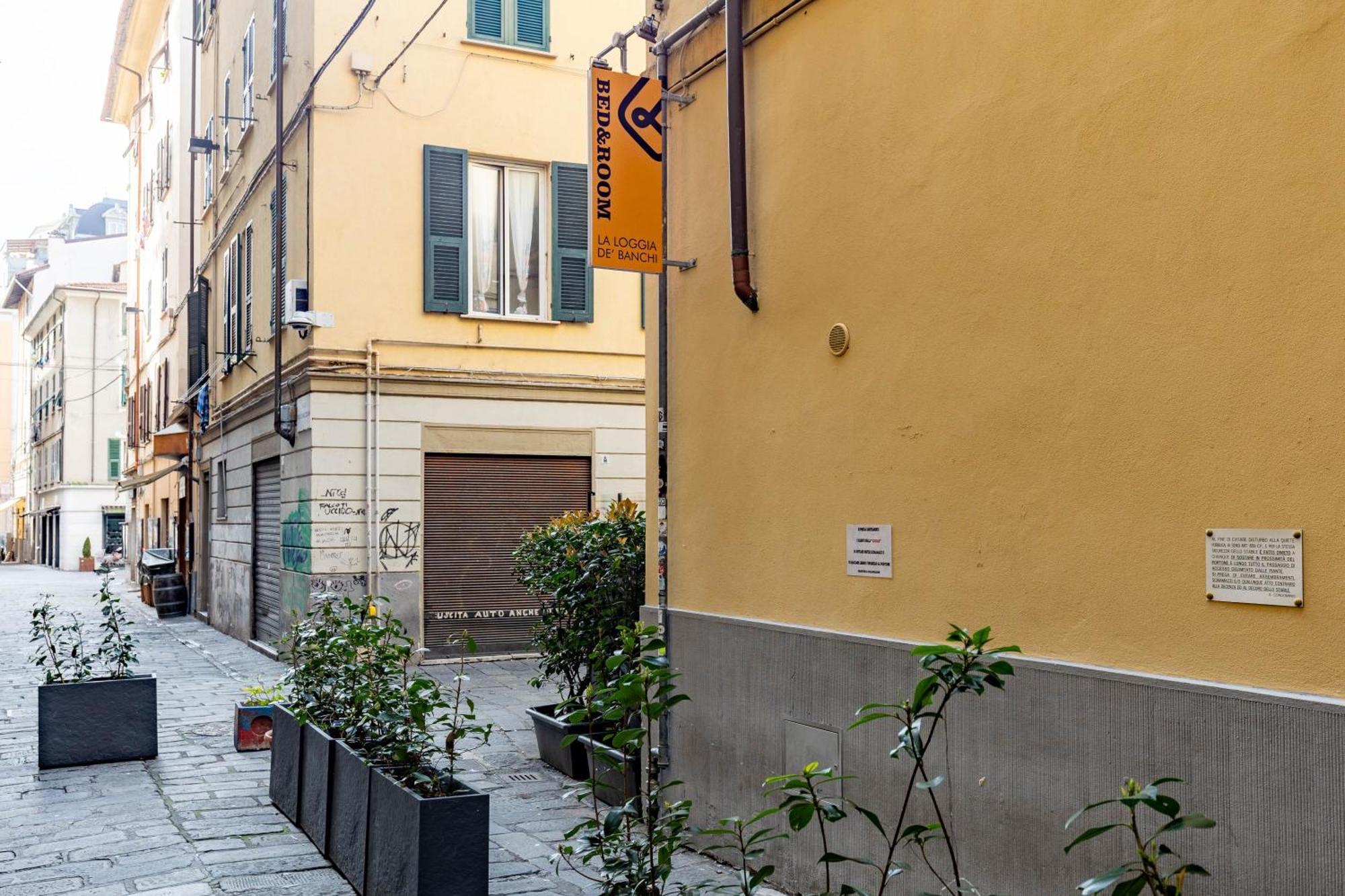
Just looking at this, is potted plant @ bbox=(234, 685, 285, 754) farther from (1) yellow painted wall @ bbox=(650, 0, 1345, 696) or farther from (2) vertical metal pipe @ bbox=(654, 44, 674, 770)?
(1) yellow painted wall @ bbox=(650, 0, 1345, 696)

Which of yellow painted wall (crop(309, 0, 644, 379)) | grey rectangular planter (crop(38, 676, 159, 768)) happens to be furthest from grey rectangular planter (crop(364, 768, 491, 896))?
yellow painted wall (crop(309, 0, 644, 379))

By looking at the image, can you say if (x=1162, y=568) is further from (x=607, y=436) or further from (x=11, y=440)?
(x=11, y=440)

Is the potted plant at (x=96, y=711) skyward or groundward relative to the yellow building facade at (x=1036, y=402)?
groundward

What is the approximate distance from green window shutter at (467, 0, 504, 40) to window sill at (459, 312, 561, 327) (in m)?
3.44

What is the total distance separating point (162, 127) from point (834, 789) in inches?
1154

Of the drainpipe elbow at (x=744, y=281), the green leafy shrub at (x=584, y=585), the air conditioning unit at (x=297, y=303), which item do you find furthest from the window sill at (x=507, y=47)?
the drainpipe elbow at (x=744, y=281)

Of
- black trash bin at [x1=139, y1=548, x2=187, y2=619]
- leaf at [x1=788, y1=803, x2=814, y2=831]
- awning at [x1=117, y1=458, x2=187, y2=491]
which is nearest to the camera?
leaf at [x1=788, y1=803, x2=814, y2=831]

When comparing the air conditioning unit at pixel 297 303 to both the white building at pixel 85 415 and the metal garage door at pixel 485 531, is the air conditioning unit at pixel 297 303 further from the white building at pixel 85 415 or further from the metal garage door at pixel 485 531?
the white building at pixel 85 415

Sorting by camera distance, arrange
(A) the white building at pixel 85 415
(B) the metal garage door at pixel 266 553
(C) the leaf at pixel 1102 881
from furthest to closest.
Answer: (A) the white building at pixel 85 415, (B) the metal garage door at pixel 266 553, (C) the leaf at pixel 1102 881

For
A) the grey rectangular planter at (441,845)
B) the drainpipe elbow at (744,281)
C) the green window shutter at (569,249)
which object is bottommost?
the grey rectangular planter at (441,845)

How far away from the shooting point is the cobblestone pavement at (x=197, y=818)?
6.05 meters

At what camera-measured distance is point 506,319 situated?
15.0m

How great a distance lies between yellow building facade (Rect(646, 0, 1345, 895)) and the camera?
3551mm

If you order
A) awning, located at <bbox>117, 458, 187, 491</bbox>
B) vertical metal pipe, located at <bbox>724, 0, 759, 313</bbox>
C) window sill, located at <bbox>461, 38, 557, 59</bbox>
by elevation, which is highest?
window sill, located at <bbox>461, 38, 557, 59</bbox>
